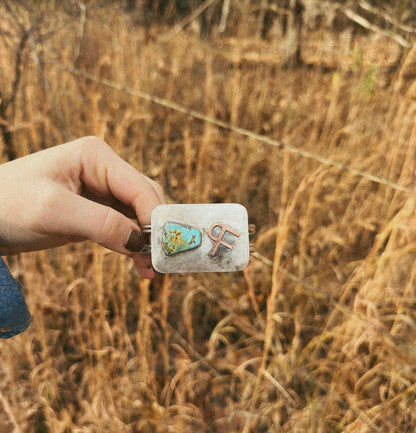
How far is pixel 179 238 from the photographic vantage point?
606 mm

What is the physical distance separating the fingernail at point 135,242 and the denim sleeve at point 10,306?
9.9 inches

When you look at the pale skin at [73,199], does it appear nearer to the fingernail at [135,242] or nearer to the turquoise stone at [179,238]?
the fingernail at [135,242]

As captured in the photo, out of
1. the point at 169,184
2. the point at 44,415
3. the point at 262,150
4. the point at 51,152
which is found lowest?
the point at 44,415

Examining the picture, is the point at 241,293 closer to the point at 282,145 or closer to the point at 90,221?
the point at 282,145

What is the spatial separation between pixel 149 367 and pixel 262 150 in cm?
110

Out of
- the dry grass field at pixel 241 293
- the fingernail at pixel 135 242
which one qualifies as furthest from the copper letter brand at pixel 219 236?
the dry grass field at pixel 241 293

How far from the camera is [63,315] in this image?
4.46 feet

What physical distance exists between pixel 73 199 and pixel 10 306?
0.27m

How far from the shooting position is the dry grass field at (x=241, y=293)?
1078mm

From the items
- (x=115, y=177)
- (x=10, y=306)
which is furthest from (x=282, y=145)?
(x=10, y=306)

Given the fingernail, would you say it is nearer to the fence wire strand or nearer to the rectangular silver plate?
the rectangular silver plate

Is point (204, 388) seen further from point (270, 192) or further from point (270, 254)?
point (270, 192)

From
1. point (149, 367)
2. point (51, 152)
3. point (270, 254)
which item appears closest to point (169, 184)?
point (270, 254)

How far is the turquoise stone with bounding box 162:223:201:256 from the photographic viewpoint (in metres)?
0.60
